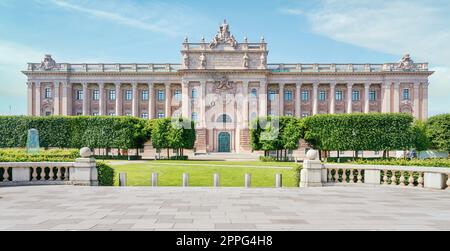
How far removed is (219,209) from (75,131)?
49536 mm

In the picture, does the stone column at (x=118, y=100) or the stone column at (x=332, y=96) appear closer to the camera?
the stone column at (x=332, y=96)

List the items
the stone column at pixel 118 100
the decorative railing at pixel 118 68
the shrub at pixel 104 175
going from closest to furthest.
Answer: the shrub at pixel 104 175 < the decorative railing at pixel 118 68 < the stone column at pixel 118 100

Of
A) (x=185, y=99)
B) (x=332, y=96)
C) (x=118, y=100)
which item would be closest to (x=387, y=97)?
(x=332, y=96)

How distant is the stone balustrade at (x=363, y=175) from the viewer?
17.1 metres

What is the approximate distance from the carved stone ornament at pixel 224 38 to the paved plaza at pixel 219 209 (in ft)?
193

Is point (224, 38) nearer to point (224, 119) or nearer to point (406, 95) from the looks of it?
point (224, 119)

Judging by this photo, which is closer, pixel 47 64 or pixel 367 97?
pixel 367 97

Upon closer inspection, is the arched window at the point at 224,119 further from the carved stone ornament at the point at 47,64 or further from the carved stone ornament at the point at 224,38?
the carved stone ornament at the point at 47,64

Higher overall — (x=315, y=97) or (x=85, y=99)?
(x=315, y=97)

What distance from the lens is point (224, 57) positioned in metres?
71.7

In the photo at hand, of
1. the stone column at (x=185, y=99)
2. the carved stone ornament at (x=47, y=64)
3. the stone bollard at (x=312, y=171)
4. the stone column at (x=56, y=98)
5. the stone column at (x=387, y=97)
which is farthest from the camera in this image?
the carved stone ornament at (x=47, y=64)

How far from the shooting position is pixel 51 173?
17453 millimetres

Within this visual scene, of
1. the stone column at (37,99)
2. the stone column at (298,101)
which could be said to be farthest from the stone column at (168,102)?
the stone column at (298,101)
